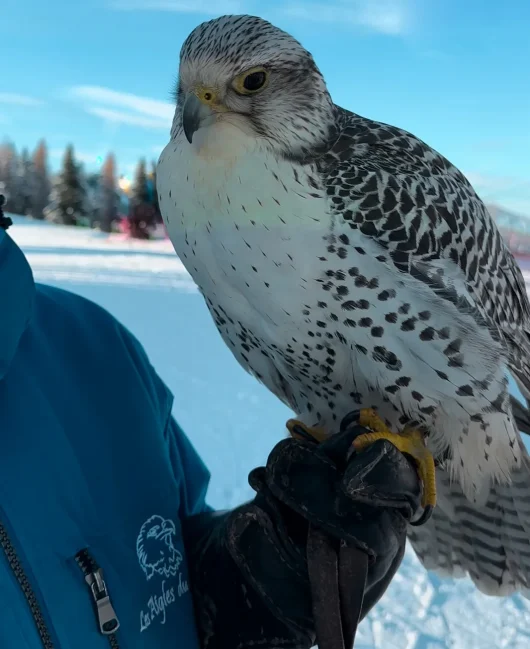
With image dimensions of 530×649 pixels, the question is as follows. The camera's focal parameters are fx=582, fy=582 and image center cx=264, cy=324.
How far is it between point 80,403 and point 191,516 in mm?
423

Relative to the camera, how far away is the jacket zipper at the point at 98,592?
1042 mm

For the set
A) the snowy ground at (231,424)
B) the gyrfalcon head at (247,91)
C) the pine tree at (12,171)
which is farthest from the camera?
the pine tree at (12,171)

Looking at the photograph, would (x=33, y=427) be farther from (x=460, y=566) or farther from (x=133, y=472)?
(x=460, y=566)

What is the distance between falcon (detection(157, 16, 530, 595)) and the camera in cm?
128

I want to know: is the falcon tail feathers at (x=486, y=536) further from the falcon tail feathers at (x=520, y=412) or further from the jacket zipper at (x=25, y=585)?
the jacket zipper at (x=25, y=585)

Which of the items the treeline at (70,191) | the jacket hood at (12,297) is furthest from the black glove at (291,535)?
the treeline at (70,191)

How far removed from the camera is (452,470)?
171cm

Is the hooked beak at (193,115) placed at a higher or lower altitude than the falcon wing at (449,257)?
higher

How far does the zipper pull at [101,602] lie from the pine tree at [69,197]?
31.0 m

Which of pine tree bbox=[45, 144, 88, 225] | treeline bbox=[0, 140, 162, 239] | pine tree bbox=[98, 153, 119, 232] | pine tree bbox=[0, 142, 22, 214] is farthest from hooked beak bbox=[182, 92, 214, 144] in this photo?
pine tree bbox=[0, 142, 22, 214]

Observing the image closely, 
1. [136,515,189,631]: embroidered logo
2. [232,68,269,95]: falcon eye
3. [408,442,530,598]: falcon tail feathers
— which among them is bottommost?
[408,442,530,598]: falcon tail feathers

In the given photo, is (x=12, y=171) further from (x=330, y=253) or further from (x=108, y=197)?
(x=330, y=253)

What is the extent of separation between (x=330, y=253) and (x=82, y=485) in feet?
2.26

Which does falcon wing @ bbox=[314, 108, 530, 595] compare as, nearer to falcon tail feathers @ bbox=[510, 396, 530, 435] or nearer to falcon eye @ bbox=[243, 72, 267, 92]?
falcon tail feathers @ bbox=[510, 396, 530, 435]
